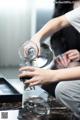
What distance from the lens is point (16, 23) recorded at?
345 cm

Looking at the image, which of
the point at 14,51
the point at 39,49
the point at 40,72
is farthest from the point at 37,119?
the point at 14,51

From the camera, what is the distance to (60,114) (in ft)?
5.62

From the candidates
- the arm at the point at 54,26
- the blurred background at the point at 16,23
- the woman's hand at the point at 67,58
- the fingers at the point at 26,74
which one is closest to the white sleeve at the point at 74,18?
the arm at the point at 54,26

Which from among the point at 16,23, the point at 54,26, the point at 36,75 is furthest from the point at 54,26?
the point at 16,23

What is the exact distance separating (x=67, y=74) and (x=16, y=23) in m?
2.34

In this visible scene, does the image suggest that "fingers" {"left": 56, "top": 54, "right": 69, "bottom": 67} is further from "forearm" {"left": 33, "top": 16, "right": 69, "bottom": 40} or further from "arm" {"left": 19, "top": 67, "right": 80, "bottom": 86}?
"arm" {"left": 19, "top": 67, "right": 80, "bottom": 86}

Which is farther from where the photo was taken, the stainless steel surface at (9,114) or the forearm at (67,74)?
the stainless steel surface at (9,114)

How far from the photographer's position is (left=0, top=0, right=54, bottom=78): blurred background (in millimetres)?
3377

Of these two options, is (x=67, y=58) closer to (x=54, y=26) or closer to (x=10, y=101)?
(x=54, y=26)

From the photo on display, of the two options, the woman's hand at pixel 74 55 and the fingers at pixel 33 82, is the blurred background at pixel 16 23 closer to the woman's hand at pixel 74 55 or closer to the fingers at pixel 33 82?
the woman's hand at pixel 74 55

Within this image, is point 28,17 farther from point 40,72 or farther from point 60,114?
point 40,72

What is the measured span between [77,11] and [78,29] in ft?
0.30

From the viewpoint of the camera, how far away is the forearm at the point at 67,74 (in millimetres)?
1155

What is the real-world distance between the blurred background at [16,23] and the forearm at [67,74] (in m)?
2.18
